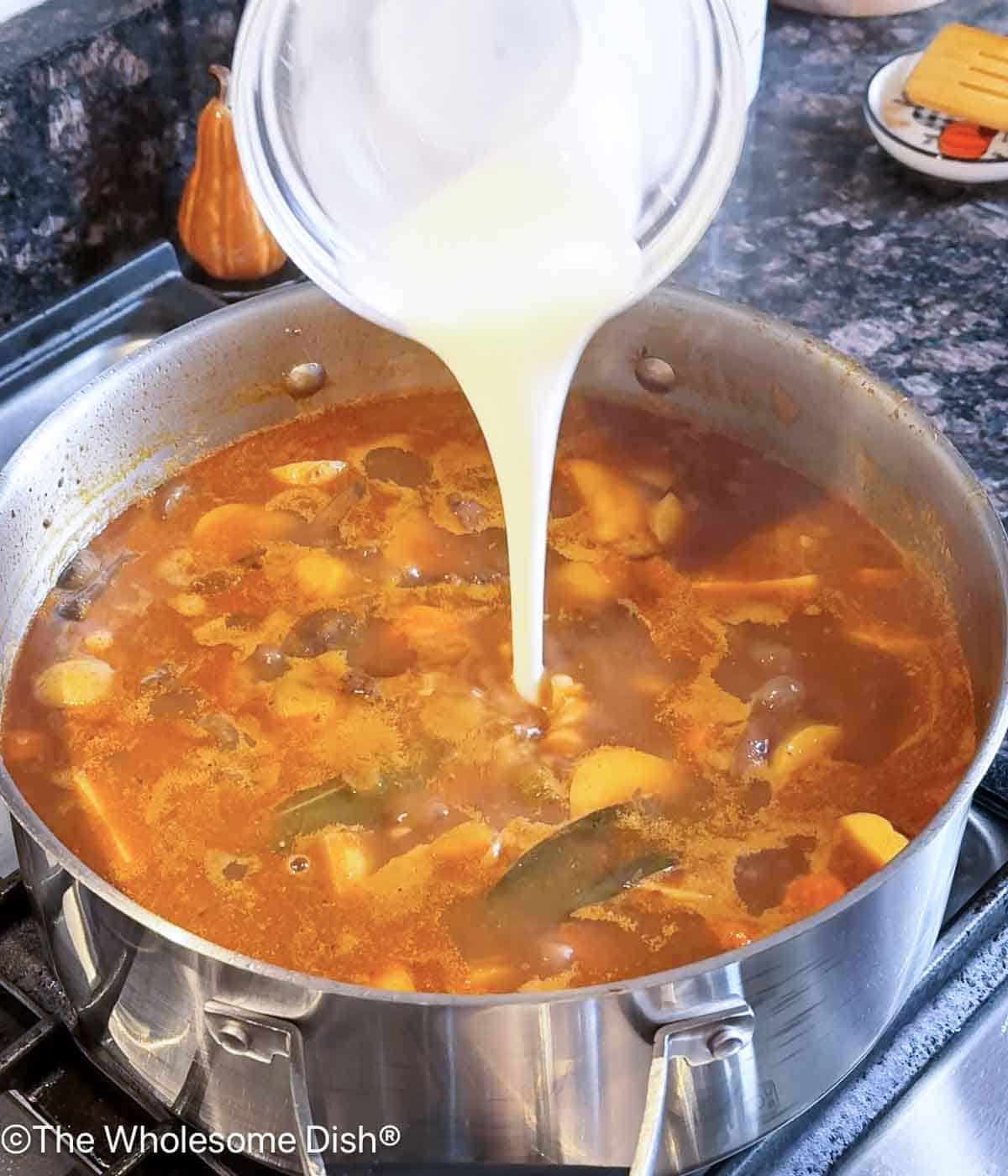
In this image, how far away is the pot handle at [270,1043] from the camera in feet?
3.13

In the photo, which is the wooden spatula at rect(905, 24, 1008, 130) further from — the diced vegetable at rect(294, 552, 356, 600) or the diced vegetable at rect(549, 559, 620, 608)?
the diced vegetable at rect(294, 552, 356, 600)

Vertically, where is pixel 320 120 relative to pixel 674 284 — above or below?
above

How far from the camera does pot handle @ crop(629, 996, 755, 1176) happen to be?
37.4 inches

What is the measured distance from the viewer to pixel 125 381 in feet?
5.12

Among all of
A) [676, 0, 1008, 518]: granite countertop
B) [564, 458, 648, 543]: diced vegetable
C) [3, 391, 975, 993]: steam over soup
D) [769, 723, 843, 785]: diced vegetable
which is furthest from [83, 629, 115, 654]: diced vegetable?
[676, 0, 1008, 518]: granite countertop

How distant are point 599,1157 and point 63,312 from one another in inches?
47.4

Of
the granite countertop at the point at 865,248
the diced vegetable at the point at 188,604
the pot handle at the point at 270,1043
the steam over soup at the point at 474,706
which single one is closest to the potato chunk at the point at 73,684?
the steam over soup at the point at 474,706

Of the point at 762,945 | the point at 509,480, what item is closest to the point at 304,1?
the point at 509,480

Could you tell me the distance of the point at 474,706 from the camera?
4.82 feet

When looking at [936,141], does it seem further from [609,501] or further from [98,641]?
[98,641]

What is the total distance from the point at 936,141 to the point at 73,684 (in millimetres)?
1485

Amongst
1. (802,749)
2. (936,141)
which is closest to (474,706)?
(802,749)

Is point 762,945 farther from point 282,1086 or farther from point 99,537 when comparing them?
point 99,537

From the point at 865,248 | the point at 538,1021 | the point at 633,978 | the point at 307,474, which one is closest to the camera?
the point at 538,1021
